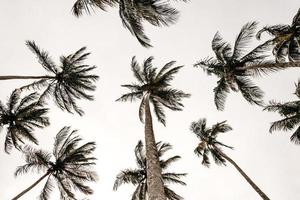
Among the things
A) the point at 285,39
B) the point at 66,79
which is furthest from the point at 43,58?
the point at 285,39

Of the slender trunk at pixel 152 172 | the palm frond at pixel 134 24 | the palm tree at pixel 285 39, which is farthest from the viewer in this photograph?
the palm tree at pixel 285 39

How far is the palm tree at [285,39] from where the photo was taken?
583 inches

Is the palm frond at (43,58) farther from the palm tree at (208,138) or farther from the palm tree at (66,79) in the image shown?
the palm tree at (208,138)

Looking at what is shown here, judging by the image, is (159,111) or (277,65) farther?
(159,111)

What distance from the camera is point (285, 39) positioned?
15125mm

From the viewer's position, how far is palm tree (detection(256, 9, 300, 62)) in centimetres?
1480

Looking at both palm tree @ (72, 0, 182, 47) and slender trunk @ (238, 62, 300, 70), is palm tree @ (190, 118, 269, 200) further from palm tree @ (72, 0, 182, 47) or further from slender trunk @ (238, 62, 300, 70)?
palm tree @ (72, 0, 182, 47)

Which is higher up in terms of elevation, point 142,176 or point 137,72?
point 137,72

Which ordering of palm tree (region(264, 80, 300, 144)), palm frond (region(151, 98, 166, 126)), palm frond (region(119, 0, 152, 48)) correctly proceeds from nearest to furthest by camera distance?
palm frond (region(119, 0, 152, 48)) < palm frond (region(151, 98, 166, 126)) < palm tree (region(264, 80, 300, 144))

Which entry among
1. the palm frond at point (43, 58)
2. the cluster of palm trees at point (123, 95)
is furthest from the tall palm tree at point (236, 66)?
the palm frond at point (43, 58)

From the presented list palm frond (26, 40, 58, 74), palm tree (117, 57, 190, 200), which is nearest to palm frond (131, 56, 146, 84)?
palm tree (117, 57, 190, 200)

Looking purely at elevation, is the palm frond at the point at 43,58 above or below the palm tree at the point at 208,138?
above

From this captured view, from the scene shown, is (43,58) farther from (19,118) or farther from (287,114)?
(287,114)

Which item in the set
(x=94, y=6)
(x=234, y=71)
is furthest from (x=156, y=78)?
(x=94, y=6)
